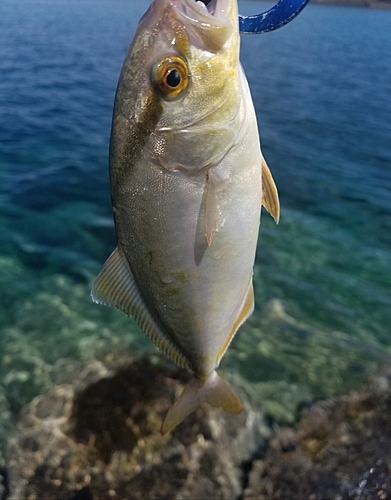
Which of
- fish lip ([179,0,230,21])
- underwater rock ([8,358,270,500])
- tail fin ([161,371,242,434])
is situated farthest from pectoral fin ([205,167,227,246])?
underwater rock ([8,358,270,500])

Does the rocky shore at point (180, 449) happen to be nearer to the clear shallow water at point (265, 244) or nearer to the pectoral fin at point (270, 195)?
the clear shallow water at point (265, 244)

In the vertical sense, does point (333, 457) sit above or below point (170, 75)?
below

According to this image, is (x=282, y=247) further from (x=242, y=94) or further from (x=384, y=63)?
(x=384, y=63)

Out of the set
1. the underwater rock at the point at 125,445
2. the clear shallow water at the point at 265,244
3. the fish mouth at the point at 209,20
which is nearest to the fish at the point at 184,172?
the fish mouth at the point at 209,20

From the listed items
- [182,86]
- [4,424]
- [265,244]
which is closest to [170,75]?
[182,86]

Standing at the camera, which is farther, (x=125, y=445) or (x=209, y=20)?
(x=125, y=445)

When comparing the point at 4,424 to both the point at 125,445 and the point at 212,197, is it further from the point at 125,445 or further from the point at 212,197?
the point at 212,197

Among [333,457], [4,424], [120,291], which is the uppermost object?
[120,291]
